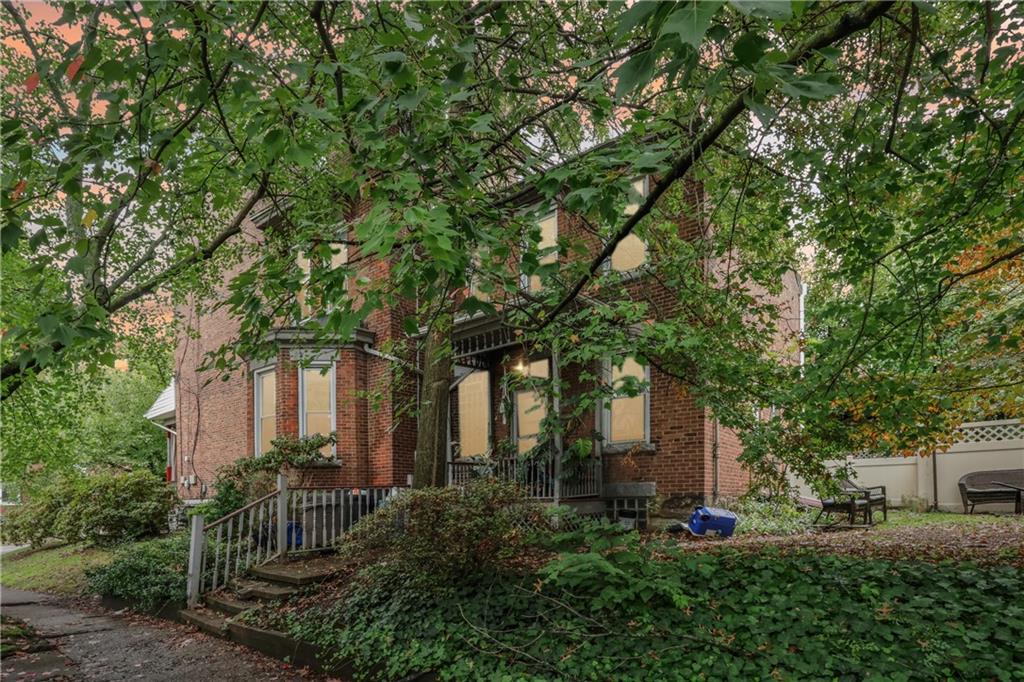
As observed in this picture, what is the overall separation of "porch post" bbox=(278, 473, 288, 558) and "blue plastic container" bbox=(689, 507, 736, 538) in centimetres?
609

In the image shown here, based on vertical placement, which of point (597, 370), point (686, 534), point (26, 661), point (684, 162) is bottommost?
point (26, 661)

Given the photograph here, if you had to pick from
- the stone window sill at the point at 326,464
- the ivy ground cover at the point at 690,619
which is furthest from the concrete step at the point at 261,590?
the stone window sill at the point at 326,464

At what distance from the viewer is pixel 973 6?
4906mm

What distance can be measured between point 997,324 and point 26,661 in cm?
1016

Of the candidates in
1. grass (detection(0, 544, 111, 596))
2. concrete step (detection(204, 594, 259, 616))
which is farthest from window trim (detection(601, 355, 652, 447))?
grass (detection(0, 544, 111, 596))

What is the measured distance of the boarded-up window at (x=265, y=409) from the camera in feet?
47.4

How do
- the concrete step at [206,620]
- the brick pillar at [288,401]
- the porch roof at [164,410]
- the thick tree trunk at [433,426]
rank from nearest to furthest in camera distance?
1. the concrete step at [206,620]
2. the thick tree trunk at [433,426]
3. the brick pillar at [288,401]
4. the porch roof at [164,410]

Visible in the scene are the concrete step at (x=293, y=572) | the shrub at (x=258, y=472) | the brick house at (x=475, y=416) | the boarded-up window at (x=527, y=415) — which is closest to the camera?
the concrete step at (x=293, y=572)

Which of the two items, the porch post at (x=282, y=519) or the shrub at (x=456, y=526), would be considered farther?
the porch post at (x=282, y=519)

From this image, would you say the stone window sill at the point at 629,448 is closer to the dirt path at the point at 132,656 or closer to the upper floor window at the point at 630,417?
the upper floor window at the point at 630,417

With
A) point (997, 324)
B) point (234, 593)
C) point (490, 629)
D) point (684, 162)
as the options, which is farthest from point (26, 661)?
point (997, 324)

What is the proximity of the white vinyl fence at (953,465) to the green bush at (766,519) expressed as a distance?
7.90ft

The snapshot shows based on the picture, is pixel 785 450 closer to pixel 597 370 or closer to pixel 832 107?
pixel 832 107

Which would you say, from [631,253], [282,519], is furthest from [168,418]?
[631,253]
